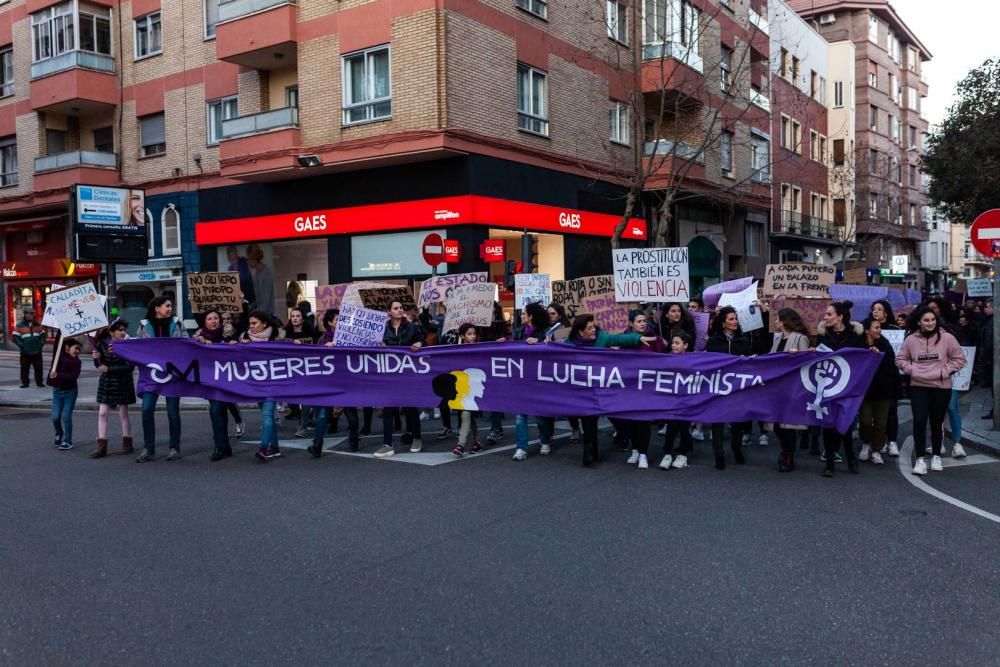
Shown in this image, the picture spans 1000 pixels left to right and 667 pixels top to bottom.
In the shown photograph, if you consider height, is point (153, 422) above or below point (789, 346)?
below

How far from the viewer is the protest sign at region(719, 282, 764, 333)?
35.9 feet

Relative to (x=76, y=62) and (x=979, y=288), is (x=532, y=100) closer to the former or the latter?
(x=979, y=288)

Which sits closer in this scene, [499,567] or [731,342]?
[499,567]

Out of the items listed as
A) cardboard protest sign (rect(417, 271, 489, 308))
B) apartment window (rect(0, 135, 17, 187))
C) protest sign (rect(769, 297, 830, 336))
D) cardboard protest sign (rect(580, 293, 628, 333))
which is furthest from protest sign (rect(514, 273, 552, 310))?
apartment window (rect(0, 135, 17, 187))

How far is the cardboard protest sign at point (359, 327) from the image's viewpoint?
33.4ft

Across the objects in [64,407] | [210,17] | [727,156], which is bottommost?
[64,407]

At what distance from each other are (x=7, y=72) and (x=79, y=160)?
6.23 metres

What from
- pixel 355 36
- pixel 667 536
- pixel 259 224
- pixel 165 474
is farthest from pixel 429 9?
pixel 667 536

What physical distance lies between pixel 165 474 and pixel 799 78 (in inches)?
1496

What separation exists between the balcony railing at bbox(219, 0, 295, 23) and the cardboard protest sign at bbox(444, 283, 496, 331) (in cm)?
1335

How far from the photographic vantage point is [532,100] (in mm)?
22688

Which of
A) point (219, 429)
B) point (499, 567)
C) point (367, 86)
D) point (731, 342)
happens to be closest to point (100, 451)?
point (219, 429)

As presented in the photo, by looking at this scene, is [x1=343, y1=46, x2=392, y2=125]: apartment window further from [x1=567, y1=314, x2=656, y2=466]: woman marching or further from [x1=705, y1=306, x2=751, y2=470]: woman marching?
[x1=705, y1=306, x2=751, y2=470]: woman marching

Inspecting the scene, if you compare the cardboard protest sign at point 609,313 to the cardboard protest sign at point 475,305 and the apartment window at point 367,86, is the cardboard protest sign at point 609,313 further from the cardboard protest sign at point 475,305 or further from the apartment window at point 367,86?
the apartment window at point 367,86
